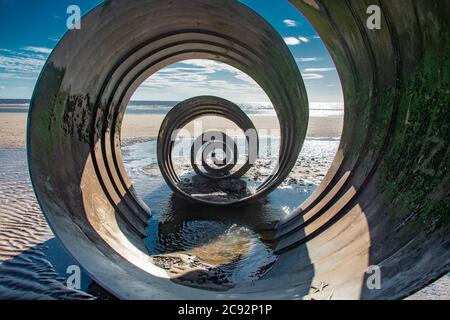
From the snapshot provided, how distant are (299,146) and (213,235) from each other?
226 centimetres

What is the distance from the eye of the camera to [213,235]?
17.8 feet

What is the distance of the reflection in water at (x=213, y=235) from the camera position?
4.09 m

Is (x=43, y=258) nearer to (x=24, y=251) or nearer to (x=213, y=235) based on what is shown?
(x=24, y=251)

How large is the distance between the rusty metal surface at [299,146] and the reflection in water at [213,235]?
0.99 ft

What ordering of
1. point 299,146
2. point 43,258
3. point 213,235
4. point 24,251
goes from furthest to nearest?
point 213,235 < point 299,146 < point 24,251 < point 43,258

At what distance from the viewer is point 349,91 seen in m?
4.50

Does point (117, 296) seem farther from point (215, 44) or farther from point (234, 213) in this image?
point (215, 44)

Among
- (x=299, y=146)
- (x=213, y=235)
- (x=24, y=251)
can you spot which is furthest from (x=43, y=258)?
(x=299, y=146)

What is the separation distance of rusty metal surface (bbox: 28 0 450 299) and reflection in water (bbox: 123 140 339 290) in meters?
0.30

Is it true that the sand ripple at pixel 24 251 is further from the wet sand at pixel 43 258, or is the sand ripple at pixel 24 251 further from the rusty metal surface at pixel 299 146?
the rusty metal surface at pixel 299 146

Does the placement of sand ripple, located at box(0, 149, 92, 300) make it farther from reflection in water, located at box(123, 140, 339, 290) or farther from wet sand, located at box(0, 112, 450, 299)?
reflection in water, located at box(123, 140, 339, 290)

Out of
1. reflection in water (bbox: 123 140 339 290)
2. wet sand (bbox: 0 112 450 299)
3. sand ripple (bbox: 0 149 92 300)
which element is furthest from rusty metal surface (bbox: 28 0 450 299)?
sand ripple (bbox: 0 149 92 300)

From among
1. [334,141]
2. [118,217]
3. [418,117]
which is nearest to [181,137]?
[334,141]

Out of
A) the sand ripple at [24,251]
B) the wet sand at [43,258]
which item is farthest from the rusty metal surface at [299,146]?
the sand ripple at [24,251]
